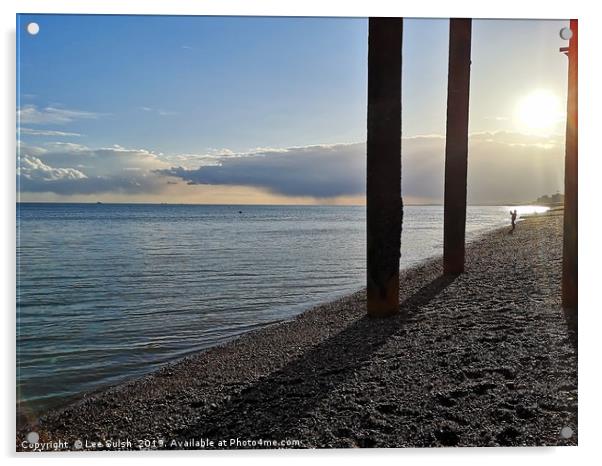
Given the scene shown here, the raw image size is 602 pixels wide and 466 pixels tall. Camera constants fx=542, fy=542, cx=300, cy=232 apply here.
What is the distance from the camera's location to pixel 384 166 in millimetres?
3742

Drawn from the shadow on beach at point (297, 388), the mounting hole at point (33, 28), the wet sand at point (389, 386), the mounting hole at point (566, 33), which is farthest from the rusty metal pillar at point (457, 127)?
the mounting hole at point (33, 28)

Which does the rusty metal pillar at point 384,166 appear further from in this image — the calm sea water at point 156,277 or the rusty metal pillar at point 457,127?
the rusty metal pillar at point 457,127

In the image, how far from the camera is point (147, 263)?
4.08m

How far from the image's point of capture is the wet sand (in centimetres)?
309

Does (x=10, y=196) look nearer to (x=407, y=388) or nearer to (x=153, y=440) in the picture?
(x=153, y=440)

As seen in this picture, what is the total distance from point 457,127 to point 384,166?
624mm

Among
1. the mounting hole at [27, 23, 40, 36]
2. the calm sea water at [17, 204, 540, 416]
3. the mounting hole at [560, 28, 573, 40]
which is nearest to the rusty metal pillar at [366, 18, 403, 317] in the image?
the calm sea water at [17, 204, 540, 416]

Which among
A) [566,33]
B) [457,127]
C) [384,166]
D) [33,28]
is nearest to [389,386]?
[384,166]

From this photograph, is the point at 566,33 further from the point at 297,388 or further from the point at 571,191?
the point at 297,388

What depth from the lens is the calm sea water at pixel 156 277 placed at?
3.29 m

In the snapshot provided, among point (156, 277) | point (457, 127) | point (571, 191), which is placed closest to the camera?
point (571, 191)

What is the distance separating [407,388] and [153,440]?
1.51 metres

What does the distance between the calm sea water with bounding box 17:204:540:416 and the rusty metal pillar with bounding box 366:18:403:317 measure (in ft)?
0.50

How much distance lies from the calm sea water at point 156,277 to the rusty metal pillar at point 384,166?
0.15 metres
